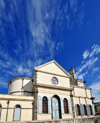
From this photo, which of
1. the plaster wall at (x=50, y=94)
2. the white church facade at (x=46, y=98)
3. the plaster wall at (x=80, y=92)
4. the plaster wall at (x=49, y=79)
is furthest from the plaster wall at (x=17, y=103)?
the plaster wall at (x=80, y=92)

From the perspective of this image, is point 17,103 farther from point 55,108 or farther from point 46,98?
point 55,108

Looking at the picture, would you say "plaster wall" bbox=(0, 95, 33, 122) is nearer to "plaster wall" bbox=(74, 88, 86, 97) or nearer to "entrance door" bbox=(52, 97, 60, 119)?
"entrance door" bbox=(52, 97, 60, 119)

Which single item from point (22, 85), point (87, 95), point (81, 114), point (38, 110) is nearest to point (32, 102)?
point (38, 110)

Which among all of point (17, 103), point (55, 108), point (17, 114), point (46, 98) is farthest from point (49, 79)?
point (17, 114)

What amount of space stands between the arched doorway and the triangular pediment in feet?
16.7

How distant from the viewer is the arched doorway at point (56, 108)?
1576 centimetres

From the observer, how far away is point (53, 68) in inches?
784

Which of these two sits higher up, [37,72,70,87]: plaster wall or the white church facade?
[37,72,70,87]: plaster wall

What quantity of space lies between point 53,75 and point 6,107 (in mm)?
9767

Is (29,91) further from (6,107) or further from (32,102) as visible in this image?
(6,107)

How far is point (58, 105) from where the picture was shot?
16.9 m

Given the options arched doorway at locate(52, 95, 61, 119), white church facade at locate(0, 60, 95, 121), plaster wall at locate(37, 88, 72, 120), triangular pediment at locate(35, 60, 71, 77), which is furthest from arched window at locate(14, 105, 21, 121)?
triangular pediment at locate(35, 60, 71, 77)

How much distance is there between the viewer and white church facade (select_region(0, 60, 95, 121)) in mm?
14148

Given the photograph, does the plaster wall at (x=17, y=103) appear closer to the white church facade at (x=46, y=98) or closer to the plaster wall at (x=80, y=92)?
the white church facade at (x=46, y=98)
